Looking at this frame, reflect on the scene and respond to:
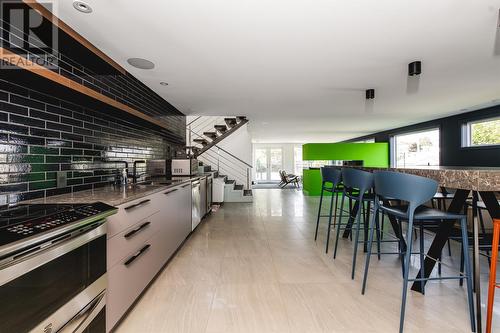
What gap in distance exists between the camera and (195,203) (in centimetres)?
366

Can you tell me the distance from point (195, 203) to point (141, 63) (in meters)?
2.14

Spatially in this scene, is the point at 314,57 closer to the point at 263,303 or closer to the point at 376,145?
the point at 263,303

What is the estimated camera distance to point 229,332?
153 cm

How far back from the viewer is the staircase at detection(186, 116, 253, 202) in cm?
632

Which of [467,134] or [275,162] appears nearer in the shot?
[467,134]

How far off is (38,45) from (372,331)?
3309 millimetres

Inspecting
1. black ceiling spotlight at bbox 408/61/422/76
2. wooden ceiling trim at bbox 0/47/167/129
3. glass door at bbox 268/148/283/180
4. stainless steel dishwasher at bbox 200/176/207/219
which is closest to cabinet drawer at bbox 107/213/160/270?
wooden ceiling trim at bbox 0/47/167/129

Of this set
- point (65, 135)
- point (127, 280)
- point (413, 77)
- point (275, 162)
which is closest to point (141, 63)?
point (65, 135)

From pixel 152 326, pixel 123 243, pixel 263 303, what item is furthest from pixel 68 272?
pixel 263 303

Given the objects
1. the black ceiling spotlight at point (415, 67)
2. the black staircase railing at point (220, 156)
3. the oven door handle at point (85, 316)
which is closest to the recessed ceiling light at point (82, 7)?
the oven door handle at point (85, 316)

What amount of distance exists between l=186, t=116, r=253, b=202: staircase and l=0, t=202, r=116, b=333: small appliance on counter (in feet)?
14.6

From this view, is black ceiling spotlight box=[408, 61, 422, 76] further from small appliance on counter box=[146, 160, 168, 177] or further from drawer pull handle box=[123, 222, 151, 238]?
small appliance on counter box=[146, 160, 168, 177]

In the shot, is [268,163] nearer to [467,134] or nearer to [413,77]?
[467,134]

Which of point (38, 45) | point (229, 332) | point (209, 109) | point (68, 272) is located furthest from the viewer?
point (209, 109)
